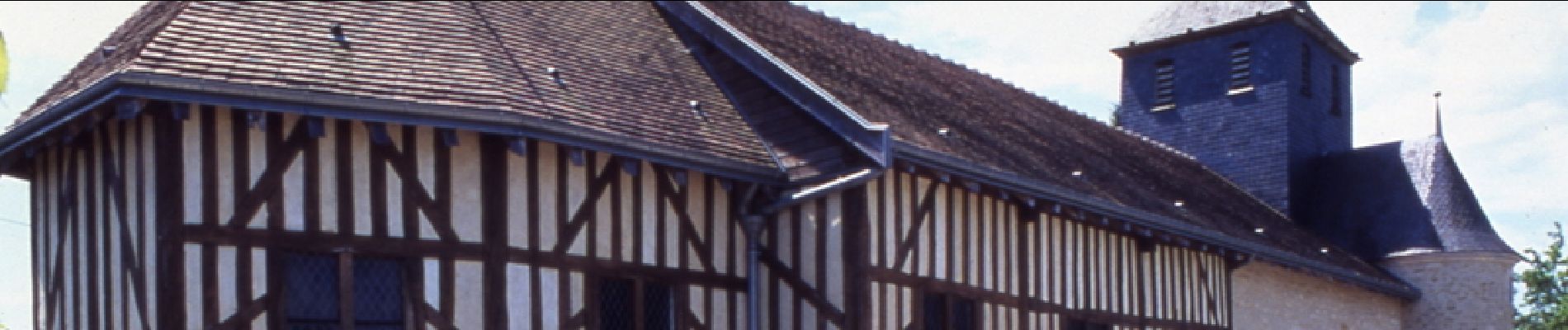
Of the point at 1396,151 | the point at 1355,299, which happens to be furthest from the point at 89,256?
the point at 1396,151

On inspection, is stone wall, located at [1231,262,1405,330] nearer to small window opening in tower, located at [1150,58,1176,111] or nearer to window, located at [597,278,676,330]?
small window opening in tower, located at [1150,58,1176,111]

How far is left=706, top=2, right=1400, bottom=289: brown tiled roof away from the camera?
44.2 feet

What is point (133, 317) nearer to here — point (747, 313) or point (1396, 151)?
point (747, 313)

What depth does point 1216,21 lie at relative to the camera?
78.9ft

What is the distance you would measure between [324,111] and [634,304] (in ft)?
8.80

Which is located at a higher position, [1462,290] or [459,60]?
[459,60]

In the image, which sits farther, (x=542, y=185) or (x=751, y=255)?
(x=751, y=255)

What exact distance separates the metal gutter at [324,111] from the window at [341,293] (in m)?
0.86

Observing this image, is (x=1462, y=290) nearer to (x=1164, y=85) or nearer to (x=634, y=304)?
(x=1164, y=85)

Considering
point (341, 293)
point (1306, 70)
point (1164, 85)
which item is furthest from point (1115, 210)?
point (1306, 70)

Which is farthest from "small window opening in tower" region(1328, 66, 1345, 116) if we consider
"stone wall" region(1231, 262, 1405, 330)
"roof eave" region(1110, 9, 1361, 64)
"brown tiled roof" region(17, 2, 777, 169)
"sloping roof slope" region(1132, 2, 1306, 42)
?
"brown tiled roof" region(17, 2, 777, 169)

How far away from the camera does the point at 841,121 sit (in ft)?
39.1

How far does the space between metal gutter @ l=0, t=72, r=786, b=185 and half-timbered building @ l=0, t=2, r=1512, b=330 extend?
2 centimetres

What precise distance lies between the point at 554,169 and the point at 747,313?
199cm
